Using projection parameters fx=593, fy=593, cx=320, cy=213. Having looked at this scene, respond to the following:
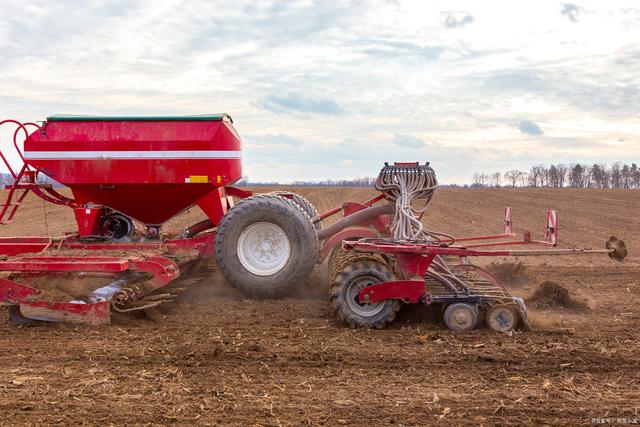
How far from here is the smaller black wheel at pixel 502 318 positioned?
5707 mm

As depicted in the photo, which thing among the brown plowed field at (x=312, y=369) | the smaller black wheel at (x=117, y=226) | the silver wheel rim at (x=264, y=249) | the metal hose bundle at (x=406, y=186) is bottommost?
the brown plowed field at (x=312, y=369)

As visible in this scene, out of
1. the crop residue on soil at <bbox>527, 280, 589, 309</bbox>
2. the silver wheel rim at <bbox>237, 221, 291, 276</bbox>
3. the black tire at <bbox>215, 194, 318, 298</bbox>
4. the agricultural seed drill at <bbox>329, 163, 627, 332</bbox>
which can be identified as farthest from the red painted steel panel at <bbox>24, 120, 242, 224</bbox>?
the crop residue on soil at <bbox>527, 280, 589, 309</bbox>

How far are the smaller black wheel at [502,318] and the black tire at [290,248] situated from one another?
2.21m

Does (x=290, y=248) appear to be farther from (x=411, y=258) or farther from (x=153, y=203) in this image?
(x=153, y=203)

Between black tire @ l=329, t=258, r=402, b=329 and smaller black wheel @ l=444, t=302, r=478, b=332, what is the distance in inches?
19.6

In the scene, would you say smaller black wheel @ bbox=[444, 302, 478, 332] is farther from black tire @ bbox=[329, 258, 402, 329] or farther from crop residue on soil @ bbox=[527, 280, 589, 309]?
crop residue on soil @ bbox=[527, 280, 589, 309]

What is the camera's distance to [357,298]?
5.96 meters

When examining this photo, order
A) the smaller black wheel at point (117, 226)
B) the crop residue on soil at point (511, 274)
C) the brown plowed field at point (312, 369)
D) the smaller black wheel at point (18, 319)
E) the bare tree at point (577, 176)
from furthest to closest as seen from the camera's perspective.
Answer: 1. the bare tree at point (577, 176)
2. the crop residue on soil at point (511, 274)
3. the smaller black wheel at point (117, 226)
4. the smaller black wheel at point (18, 319)
5. the brown plowed field at point (312, 369)

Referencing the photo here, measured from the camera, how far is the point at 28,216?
22.4 meters

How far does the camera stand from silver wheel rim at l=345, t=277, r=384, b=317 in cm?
591

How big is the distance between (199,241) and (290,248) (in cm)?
Result: 121

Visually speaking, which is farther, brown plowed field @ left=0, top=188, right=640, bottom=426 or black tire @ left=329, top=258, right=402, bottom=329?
black tire @ left=329, top=258, right=402, bottom=329

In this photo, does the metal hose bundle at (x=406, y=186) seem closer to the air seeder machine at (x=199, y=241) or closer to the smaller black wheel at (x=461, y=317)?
the air seeder machine at (x=199, y=241)

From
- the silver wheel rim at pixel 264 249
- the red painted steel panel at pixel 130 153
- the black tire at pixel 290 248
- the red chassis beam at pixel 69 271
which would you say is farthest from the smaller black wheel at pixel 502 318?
the red painted steel panel at pixel 130 153
